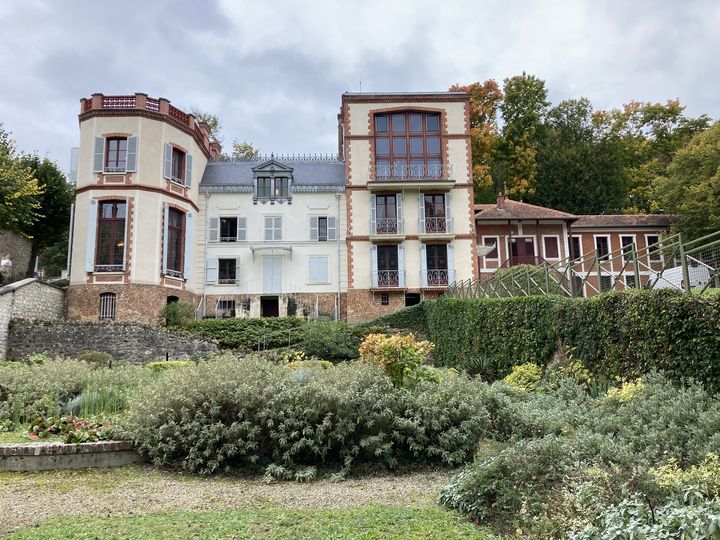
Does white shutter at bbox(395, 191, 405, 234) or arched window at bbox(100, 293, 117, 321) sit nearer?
arched window at bbox(100, 293, 117, 321)

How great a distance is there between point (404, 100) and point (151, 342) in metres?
16.3

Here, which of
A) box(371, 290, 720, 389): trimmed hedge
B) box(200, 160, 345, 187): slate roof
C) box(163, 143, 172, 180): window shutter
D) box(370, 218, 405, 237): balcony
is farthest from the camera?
box(200, 160, 345, 187): slate roof

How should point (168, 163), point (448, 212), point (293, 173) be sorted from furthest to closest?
point (293, 173) < point (448, 212) < point (168, 163)

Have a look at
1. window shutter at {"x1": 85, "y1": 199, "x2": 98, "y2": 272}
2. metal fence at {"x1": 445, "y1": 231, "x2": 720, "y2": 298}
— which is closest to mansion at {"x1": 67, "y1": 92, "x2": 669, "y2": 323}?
window shutter at {"x1": 85, "y1": 199, "x2": 98, "y2": 272}

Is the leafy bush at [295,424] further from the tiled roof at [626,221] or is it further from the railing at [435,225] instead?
the tiled roof at [626,221]

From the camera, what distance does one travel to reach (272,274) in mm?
25141

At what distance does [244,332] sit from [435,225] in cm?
1056

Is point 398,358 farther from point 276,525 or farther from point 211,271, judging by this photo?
point 211,271

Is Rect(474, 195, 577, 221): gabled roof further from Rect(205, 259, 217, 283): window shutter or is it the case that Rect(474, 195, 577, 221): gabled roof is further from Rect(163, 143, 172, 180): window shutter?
Rect(163, 143, 172, 180): window shutter

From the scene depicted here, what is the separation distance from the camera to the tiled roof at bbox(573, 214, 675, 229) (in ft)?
92.9

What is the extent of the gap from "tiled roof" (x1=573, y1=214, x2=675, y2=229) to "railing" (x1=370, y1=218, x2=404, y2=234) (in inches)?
418

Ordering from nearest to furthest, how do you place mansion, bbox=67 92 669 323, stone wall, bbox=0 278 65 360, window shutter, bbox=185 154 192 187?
stone wall, bbox=0 278 65 360 < window shutter, bbox=185 154 192 187 < mansion, bbox=67 92 669 323

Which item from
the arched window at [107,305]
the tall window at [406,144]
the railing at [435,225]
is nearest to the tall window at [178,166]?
the arched window at [107,305]

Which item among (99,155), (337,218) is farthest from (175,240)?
(337,218)
